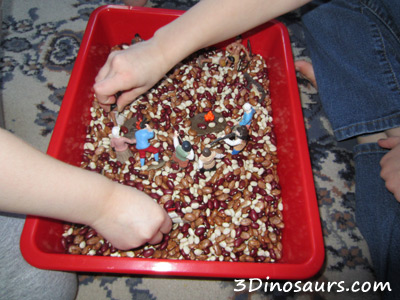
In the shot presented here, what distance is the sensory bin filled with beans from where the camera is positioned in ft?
2.68

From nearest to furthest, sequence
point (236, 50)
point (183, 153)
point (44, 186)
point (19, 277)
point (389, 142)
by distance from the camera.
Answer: point (44, 186)
point (19, 277)
point (183, 153)
point (389, 142)
point (236, 50)

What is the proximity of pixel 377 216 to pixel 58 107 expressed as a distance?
1.17 m

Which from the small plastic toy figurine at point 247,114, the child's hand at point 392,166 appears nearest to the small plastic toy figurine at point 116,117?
the small plastic toy figurine at point 247,114

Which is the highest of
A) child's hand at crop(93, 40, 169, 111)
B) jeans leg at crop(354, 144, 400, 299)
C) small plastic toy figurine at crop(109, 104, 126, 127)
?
child's hand at crop(93, 40, 169, 111)

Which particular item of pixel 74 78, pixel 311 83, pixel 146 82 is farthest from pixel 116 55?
pixel 311 83

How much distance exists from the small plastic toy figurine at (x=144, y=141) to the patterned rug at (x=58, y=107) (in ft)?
1.22

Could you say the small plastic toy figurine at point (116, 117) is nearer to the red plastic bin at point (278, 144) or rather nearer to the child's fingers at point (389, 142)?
the red plastic bin at point (278, 144)

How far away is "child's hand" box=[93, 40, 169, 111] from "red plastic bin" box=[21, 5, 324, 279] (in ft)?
0.54

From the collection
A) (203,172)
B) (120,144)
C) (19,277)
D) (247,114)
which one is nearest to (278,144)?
(247,114)

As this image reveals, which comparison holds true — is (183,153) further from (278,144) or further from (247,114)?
(278,144)

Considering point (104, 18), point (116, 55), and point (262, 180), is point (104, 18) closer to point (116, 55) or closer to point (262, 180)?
point (116, 55)

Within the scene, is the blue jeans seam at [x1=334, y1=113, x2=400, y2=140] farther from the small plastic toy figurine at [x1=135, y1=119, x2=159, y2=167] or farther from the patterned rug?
the small plastic toy figurine at [x1=135, y1=119, x2=159, y2=167]

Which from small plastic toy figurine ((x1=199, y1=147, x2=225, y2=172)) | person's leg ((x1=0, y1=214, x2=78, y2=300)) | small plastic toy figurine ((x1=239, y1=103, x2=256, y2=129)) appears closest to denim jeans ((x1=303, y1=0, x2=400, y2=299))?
small plastic toy figurine ((x1=239, y1=103, x2=256, y2=129))

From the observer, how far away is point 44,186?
0.50 m
